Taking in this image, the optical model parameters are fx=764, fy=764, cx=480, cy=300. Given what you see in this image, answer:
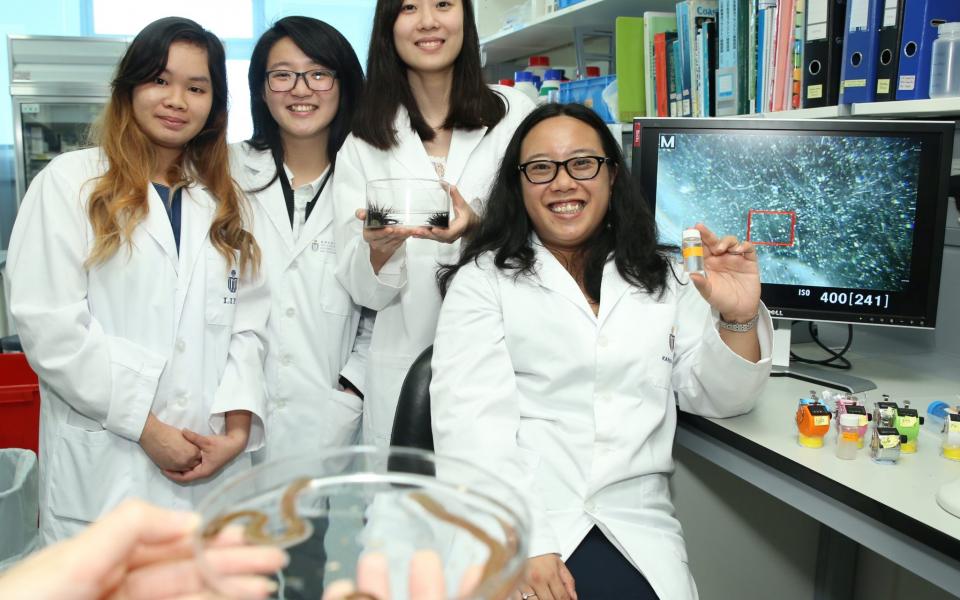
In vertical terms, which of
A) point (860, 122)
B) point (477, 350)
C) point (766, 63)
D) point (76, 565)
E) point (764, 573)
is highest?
point (766, 63)

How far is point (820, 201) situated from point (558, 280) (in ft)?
2.06

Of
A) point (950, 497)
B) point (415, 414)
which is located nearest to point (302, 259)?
point (415, 414)

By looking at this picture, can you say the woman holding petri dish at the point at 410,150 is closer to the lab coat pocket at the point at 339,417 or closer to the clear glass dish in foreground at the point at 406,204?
the lab coat pocket at the point at 339,417

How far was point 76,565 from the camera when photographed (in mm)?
376

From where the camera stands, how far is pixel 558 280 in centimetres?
153

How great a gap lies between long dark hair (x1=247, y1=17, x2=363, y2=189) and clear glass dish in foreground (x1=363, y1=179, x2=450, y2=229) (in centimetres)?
47

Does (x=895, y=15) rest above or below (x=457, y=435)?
above

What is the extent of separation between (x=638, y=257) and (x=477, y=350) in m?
0.41

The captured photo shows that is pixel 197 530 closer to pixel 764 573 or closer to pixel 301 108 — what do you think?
pixel 301 108

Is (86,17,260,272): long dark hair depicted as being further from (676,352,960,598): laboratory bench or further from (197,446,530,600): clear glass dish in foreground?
(197,446,530,600): clear glass dish in foreground

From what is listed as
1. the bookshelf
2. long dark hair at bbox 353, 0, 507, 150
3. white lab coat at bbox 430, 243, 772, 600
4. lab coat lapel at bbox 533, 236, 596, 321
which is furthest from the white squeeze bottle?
white lab coat at bbox 430, 243, 772, 600

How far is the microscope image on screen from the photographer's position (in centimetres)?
163

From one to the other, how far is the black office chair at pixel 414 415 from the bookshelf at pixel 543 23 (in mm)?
1560

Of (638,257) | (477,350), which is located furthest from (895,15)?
(477,350)
